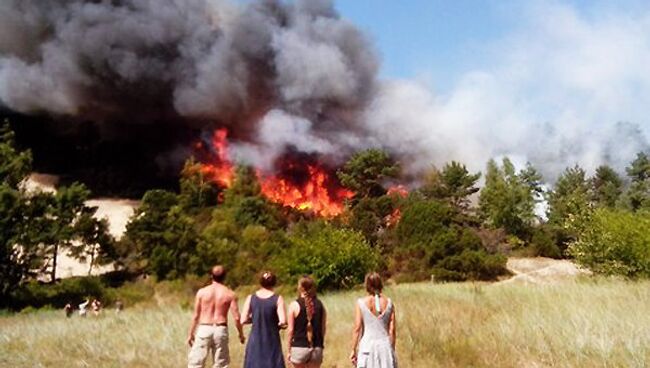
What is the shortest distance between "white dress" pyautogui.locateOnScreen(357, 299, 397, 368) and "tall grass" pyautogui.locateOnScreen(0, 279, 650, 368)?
10.9 ft

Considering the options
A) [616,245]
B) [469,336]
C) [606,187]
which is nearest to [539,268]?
[616,245]

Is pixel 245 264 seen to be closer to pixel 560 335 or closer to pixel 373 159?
pixel 373 159

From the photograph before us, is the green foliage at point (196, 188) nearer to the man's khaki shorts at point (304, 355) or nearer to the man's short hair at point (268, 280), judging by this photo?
the man's short hair at point (268, 280)

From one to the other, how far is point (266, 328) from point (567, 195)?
229 ft

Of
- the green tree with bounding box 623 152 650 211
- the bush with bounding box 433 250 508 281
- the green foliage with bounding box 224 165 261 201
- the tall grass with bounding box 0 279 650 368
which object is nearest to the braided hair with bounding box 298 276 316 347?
the tall grass with bounding box 0 279 650 368

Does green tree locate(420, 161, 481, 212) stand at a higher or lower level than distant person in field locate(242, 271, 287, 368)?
higher

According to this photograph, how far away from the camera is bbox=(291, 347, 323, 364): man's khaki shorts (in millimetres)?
6613

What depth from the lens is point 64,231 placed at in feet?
123

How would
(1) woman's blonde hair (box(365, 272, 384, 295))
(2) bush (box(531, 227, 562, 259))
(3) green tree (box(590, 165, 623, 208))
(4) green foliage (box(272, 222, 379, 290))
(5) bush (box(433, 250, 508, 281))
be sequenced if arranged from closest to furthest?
(1) woman's blonde hair (box(365, 272, 384, 295))
(4) green foliage (box(272, 222, 379, 290))
(5) bush (box(433, 250, 508, 281))
(2) bush (box(531, 227, 562, 259))
(3) green tree (box(590, 165, 623, 208))

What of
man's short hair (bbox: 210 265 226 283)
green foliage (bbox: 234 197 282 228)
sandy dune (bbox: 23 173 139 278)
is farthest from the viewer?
sandy dune (bbox: 23 173 139 278)

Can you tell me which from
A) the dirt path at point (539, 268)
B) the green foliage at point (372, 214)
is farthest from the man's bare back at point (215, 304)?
the green foliage at point (372, 214)

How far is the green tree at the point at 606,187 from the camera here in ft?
235

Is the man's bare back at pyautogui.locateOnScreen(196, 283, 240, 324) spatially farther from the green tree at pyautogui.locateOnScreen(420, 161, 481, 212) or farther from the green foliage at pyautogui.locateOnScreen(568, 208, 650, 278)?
the green tree at pyautogui.locateOnScreen(420, 161, 481, 212)

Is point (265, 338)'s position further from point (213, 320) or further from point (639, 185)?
point (639, 185)
